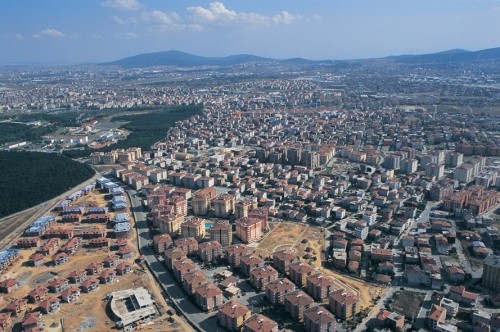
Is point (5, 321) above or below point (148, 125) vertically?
below

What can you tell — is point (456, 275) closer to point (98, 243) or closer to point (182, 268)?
point (182, 268)

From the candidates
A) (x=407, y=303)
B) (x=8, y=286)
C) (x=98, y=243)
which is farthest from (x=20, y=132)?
(x=407, y=303)

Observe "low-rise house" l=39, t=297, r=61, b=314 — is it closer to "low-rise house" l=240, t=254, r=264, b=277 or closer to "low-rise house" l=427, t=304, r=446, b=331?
"low-rise house" l=240, t=254, r=264, b=277

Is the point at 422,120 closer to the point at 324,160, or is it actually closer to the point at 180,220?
the point at 324,160

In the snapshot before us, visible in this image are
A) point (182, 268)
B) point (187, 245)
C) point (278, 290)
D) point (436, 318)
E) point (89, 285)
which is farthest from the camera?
point (187, 245)

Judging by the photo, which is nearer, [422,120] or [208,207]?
[208,207]

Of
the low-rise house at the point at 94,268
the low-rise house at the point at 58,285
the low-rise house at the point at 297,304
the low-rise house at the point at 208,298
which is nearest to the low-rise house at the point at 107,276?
the low-rise house at the point at 94,268

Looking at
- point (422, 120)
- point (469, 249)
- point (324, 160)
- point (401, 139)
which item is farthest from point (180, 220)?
point (422, 120)

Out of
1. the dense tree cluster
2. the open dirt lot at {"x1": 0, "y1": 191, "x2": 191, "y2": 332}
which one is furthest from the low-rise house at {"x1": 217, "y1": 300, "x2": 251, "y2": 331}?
the dense tree cluster
